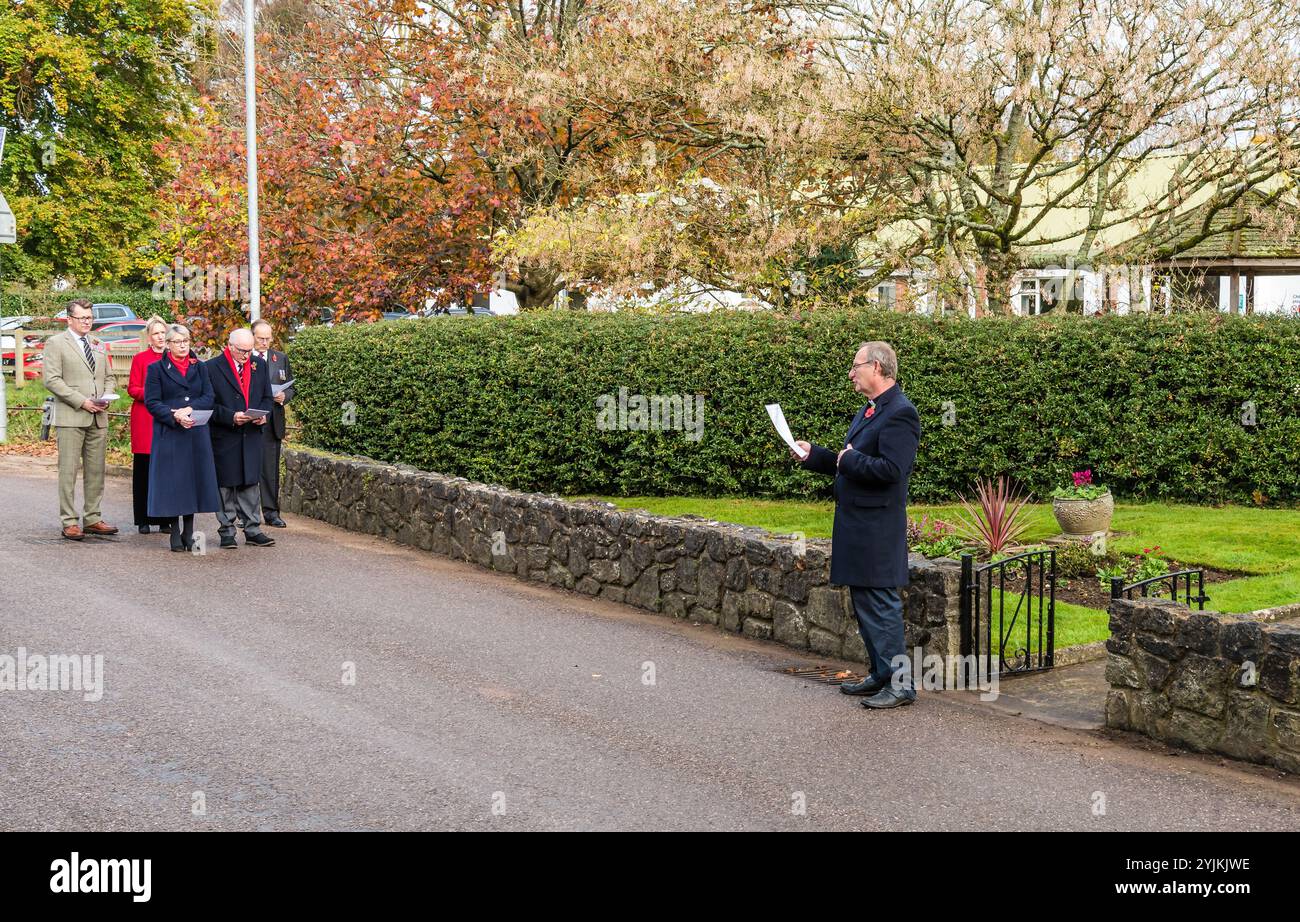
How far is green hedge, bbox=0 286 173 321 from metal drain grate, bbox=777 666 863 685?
38.9 m

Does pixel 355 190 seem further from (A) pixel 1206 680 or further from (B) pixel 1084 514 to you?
(A) pixel 1206 680

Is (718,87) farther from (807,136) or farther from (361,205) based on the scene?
(361,205)

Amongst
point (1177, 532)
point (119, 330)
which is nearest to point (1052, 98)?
point (1177, 532)

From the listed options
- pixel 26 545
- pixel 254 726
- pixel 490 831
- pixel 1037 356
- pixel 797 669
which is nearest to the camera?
pixel 490 831

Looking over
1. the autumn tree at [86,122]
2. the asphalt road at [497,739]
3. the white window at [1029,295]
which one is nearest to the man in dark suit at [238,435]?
the asphalt road at [497,739]

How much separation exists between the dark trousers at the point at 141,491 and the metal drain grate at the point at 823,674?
7.07 meters

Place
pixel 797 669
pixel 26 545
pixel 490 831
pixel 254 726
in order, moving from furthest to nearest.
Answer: pixel 26 545 < pixel 797 669 < pixel 254 726 < pixel 490 831

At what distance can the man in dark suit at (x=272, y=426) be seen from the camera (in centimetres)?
1376

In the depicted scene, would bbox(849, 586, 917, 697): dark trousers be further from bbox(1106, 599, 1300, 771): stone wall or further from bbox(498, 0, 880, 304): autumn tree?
bbox(498, 0, 880, 304): autumn tree

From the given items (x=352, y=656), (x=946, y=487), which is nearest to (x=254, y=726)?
(x=352, y=656)

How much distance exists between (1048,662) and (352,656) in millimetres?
4547

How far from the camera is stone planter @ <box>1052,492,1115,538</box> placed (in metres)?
12.8

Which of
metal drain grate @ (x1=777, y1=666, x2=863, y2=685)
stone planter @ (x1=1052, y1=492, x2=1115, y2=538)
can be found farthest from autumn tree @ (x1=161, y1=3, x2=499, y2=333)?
metal drain grate @ (x1=777, y1=666, x2=863, y2=685)

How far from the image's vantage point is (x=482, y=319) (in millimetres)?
17516
